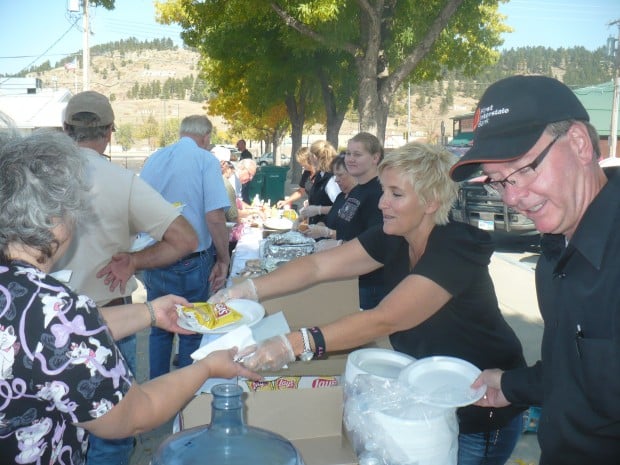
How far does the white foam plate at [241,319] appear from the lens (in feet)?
6.57

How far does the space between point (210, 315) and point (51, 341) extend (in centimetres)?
95

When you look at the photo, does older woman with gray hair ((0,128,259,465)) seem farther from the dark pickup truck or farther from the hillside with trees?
the hillside with trees

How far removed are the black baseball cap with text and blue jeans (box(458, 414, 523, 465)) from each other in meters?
1.08

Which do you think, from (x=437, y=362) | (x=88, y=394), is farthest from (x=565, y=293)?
(x=88, y=394)

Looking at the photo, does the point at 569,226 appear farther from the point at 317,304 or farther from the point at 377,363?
the point at 317,304

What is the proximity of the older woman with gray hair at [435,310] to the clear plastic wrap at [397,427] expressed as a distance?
39 cm

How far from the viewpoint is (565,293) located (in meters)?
1.38

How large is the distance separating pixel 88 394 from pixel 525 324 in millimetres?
5618

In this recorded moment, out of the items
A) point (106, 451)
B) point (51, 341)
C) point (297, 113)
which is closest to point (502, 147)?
point (51, 341)

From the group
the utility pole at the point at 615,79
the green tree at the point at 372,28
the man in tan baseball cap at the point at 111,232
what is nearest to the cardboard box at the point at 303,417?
the man in tan baseball cap at the point at 111,232

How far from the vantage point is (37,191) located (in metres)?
1.33

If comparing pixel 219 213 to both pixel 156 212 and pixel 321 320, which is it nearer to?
pixel 156 212

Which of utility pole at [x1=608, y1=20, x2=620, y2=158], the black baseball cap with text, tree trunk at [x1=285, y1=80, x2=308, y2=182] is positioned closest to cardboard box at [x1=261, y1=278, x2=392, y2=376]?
the black baseball cap with text

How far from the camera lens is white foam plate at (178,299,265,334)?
2.00 m
